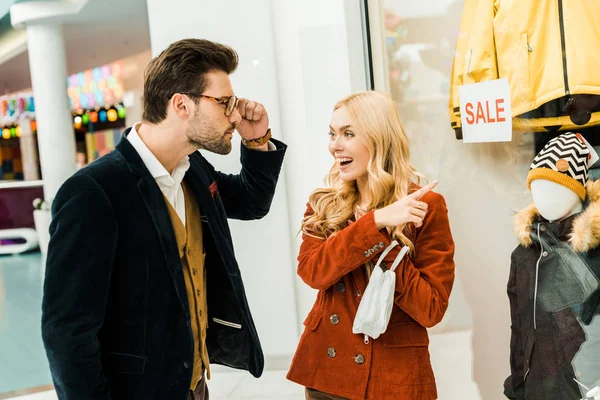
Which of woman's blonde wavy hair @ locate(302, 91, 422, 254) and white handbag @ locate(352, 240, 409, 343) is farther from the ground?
woman's blonde wavy hair @ locate(302, 91, 422, 254)

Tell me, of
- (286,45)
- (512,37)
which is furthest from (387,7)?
(512,37)

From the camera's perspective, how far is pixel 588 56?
180 cm

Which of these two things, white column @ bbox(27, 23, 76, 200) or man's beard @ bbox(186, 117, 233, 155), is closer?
man's beard @ bbox(186, 117, 233, 155)

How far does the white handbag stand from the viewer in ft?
6.01

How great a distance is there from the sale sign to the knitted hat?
236mm

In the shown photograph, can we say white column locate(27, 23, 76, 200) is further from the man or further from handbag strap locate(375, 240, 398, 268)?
handbag strap locate(375, 240, 398, 268)

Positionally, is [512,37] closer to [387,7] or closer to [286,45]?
[387,7]

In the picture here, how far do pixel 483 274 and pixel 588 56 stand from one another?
1.01m

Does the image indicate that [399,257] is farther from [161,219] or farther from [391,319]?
[161,219]

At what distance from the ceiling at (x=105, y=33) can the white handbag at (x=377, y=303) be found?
2.67m

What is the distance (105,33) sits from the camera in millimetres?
4043

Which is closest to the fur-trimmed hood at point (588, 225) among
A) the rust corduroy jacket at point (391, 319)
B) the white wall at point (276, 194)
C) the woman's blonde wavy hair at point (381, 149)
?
the rust corduroy jacket at point (391, 319)

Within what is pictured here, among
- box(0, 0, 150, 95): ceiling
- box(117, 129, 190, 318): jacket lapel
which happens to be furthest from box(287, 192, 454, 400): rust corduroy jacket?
box(0, 0, 150, 95): ceiling

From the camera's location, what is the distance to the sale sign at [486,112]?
2.13m
